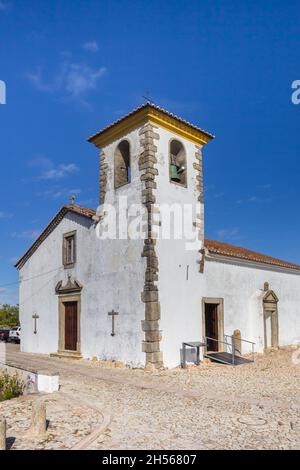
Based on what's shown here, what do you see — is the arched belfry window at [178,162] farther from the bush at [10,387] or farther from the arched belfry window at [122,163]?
the bush at [10,387]

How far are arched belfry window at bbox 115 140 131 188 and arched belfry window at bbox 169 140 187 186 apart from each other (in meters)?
1.63

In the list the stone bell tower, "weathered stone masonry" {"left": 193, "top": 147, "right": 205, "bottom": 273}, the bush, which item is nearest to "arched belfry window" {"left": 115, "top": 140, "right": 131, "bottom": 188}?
the stone bell tower

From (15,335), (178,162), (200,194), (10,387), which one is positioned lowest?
(15,335)

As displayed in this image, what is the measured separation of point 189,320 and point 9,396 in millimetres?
6303

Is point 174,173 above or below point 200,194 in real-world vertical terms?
above

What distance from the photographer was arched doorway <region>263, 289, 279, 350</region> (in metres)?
17.7

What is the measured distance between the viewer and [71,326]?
1608cm

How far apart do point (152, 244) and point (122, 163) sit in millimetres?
3727

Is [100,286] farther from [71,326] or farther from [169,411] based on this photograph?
[169,411]

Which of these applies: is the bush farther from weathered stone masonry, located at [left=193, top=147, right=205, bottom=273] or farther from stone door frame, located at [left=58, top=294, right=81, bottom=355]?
weathered stone masonry, located at [left=193, top=147, right=205, bottom=273]

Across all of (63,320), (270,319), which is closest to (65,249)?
(63,320)

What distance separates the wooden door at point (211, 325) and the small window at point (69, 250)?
18.1ft

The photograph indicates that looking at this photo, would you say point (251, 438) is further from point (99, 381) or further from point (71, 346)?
point (71, 346)
